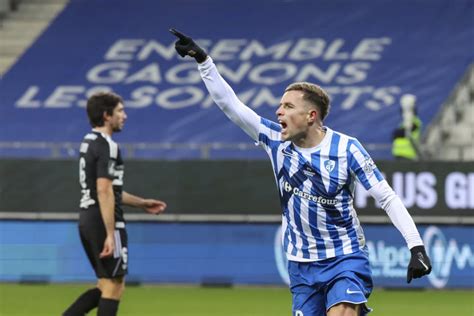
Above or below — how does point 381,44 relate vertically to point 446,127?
above

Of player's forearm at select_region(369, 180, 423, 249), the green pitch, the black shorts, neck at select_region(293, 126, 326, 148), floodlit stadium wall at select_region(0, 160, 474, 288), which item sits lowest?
the green pitch

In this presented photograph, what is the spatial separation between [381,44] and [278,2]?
277 centimetres

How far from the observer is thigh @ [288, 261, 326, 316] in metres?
6.30

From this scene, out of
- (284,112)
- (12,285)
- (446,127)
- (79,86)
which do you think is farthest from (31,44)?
(284,112)

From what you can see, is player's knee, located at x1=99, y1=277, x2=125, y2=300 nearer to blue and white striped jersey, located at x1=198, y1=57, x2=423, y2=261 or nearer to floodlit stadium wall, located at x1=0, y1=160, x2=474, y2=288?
blue and white striped jersey, located at x1=198, y1=57, x2=423, y2=261

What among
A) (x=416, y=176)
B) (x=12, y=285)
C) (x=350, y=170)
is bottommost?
(x=12, y=285)

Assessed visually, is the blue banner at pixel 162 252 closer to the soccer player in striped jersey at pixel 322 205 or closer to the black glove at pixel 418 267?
the soccer player in striped jersey at pixel 322 205

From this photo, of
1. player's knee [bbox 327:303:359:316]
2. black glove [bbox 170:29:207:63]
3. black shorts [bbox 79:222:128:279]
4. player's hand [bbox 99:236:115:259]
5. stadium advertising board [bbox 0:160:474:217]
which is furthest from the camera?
stadium advertising board [bbox 0:160:474:217]

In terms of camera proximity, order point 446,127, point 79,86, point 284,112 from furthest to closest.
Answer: point 79,86
point 446,127
point 284,112

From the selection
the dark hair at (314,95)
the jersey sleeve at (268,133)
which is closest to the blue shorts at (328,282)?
the jersey sleeve at (268,133)

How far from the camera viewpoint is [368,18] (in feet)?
81.8

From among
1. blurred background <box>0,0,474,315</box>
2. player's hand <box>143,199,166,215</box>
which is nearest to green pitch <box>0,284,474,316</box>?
blurred background <box>0,0,474,315</box>

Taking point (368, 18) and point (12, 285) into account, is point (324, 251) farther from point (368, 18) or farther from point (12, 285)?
point (368, 18)

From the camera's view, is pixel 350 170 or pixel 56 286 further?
pixel 56 286
